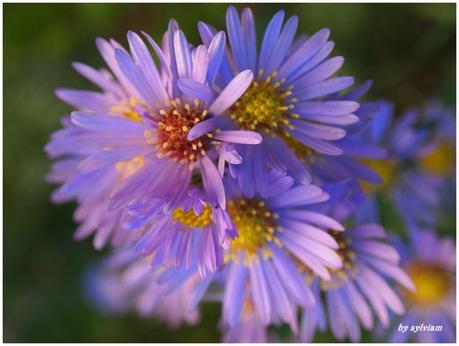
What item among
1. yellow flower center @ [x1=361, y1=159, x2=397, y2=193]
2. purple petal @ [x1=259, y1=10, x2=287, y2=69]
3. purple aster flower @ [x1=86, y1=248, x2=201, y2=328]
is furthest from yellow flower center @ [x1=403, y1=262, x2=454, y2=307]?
purple petal @ [x1=259, y1=10, x2=287, y2=69]

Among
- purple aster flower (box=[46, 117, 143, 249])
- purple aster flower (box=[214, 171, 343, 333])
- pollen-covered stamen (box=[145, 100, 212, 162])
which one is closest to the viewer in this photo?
pollen-covered stamen (box=[145, 100, 212, 162])

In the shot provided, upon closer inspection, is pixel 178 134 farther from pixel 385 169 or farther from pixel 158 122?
pixel 385 169

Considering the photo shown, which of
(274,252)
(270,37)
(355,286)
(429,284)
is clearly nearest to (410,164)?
(429,284)

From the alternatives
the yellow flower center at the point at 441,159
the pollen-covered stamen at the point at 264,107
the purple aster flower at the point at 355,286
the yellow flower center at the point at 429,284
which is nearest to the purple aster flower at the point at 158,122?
the pollen-covered stamen at the point at 264,107

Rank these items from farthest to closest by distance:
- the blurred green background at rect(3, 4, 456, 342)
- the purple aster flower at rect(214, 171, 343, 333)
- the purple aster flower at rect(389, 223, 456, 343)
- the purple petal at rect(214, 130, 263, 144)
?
the blurred green background at rect(3, 4, 456, 342) → the purple aster flower at rect(389, 223, 456, 343) → the purple aster flower at rect(214, 171, 343, 333) → the purple petal at rect(214, 130, 263, 144)

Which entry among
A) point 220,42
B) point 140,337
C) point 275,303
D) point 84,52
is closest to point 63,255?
point 140,337

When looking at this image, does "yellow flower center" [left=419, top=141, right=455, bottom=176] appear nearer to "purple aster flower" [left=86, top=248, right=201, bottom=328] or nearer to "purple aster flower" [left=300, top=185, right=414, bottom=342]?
"purple aster flower" [left=300, top=185, right=414, bottom=342]

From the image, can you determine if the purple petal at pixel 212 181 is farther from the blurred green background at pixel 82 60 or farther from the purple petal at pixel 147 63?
the blurred green background at pixel 82 60

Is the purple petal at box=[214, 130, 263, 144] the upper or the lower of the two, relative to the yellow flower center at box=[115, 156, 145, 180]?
lower
